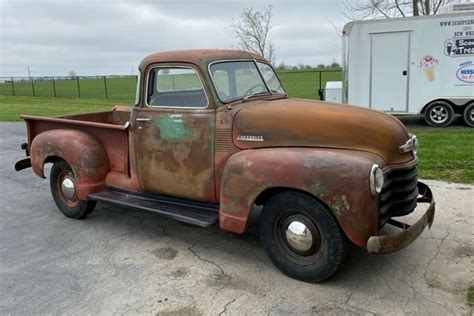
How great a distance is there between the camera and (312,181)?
371 centimetres

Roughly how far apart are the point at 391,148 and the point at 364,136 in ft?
0.91

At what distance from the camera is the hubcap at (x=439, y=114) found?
11.8 m

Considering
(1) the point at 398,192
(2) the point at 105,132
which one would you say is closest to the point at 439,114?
(1) the point at 398,192

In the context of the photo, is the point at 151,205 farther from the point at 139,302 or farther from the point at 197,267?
the point at 139,302

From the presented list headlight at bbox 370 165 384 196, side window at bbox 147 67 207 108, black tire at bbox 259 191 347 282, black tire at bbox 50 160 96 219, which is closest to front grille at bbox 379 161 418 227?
headlight at bbox 370 165 384 196

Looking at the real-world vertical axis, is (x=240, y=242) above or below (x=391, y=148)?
below

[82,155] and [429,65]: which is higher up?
[429,65]

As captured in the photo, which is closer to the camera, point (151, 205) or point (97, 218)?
→ point (151, 205)

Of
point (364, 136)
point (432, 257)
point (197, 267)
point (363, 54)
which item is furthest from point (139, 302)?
point (363, 54)

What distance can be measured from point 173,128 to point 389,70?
336 inches

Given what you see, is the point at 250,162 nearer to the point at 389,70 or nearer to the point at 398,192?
the point at 398,192

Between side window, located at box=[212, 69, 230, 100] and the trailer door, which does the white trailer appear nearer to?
the trailer door

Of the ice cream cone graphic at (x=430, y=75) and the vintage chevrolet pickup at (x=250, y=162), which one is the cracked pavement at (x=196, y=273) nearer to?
the vintage chevrolet pickup at (x=250, y=162)

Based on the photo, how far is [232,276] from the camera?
416 centimetres
